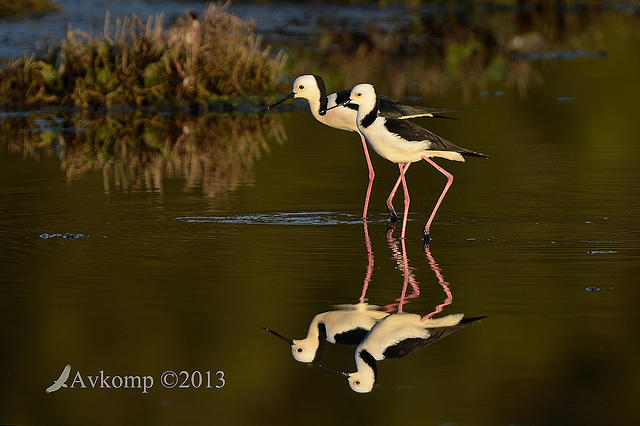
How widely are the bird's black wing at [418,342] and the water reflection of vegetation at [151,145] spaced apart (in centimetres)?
609

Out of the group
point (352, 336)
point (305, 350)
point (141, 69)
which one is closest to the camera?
point (305, 350)

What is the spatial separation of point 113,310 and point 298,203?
4558 millimetres

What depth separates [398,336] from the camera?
26.0 feet

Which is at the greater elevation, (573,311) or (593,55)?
(573,311)

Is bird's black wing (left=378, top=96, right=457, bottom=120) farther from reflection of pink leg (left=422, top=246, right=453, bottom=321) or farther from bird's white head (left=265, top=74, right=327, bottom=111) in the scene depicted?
reflection of pink leg (left=422, top=246, right=453, bottom=321)

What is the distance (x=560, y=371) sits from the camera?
729cm

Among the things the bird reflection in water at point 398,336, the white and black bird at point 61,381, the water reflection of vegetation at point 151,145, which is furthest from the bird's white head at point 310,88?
the white and black bird at point 61,381

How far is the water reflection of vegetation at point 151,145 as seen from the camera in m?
15.4

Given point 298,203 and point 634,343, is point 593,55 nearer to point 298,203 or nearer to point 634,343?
point 298,203

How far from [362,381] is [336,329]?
1035 millimetres

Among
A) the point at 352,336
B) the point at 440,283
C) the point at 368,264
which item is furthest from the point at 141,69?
the point at 352,336

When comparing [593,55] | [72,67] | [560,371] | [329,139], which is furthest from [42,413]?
[593,55]

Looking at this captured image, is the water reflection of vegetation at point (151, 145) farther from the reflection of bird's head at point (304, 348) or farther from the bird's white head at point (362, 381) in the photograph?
the bird's white head at point (362, 381)

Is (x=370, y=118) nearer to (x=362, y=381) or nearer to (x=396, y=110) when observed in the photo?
(x=396, y=110)
